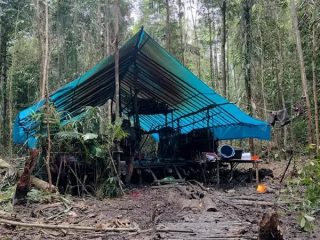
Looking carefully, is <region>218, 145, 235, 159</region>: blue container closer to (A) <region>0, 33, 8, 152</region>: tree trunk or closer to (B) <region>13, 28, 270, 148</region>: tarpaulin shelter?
(B) <region>13, 28, 270, 148</region>: tarpaulin shelter

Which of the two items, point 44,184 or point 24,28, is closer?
point 44,184

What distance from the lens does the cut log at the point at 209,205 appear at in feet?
17.5

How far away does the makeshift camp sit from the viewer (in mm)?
7961

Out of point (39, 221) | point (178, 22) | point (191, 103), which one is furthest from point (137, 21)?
point (39, 221)

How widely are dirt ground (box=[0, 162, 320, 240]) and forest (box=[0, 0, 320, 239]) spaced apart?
0.03 m

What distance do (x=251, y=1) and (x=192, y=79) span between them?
14.2 ft

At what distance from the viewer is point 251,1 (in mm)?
11117

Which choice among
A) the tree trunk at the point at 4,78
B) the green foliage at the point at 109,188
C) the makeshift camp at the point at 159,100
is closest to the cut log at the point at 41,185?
the green foliage at the point at 109,188

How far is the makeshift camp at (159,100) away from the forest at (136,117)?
1.75 ft

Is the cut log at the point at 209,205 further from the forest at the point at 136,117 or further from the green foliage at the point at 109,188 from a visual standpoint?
the green foliage at the point at 109,188

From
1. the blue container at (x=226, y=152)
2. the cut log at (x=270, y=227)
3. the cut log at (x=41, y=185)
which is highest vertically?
the blue container at (x=226, y=152)

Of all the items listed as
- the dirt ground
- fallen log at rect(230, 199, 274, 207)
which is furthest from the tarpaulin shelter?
fallen log at rect(230, 199, 274, 207)

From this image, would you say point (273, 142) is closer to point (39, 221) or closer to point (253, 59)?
point (253, 59)

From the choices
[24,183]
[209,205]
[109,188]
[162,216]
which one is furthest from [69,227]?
[109,188]
